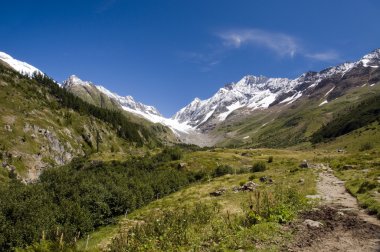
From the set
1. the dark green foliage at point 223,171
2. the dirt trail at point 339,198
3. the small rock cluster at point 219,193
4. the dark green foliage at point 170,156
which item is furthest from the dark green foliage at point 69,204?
the dark green foliage at point 170,156

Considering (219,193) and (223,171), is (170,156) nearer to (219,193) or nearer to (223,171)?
(223,171)

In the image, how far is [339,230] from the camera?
2253 cm

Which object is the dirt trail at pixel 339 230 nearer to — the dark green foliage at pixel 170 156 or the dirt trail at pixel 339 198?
the dirt trail at pixel 339 198

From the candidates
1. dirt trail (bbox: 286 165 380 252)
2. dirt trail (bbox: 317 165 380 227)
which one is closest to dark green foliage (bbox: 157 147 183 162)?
dirt trail (bbox: 317 165 380 227)

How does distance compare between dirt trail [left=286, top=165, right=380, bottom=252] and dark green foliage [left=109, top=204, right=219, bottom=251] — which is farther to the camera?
dark green foliage [left=109, top=204, right=219, bottom=251]

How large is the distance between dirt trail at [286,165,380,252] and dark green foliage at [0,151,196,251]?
20.2m

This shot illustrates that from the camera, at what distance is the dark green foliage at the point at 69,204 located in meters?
47.4

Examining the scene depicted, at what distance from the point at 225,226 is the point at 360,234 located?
980 centimetres

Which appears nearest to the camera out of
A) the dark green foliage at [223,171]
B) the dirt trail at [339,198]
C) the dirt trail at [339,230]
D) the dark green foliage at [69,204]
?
the dirt trail at [339,230]

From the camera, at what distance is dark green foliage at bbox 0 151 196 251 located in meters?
47.4

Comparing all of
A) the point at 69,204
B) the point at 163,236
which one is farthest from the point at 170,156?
the point at 163,236

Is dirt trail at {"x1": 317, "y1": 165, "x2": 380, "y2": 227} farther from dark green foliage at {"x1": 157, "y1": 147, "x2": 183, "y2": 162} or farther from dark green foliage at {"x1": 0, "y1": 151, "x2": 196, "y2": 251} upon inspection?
dark green foliage at {"x1": 157, "y1": 147, "x2": 183, "y2": 162}

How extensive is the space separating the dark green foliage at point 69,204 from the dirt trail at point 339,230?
797 inches

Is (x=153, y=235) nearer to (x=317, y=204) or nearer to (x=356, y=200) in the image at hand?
(x=317, y=204)
